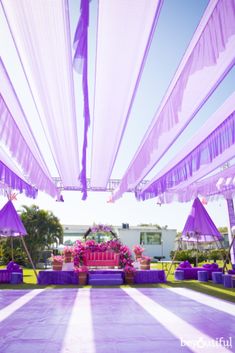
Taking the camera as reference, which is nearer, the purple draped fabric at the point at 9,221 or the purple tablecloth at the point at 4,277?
the purple draped fabric at the point at 9,221

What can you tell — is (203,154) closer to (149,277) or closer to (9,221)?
(149,277)

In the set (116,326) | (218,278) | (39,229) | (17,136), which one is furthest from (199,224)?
(39,229)

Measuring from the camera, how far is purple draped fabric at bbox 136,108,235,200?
559cm

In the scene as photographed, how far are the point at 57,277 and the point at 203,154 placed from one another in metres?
6.27

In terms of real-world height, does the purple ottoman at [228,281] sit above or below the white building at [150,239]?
below

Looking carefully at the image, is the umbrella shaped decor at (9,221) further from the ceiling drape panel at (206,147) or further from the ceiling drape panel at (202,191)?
the ceiling drape panel at (202,191)

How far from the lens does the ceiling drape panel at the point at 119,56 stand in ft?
10.9

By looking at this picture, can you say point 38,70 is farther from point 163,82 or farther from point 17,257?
point 17,257

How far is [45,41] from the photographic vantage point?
375 centimetres

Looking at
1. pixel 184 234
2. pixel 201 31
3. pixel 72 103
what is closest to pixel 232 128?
pixel 201 31

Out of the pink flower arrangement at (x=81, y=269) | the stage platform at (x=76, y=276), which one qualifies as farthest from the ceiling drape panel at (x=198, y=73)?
the stage platform at (x=76, y=276)

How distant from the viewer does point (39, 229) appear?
20.7 metres

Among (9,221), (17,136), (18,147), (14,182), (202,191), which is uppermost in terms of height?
(17,136)

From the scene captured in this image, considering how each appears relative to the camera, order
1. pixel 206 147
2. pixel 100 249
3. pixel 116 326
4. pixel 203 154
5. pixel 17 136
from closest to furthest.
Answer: pixel 116 326, pixel 17 136, pixel 206 147, pixel 203 154, pixel 100 249
